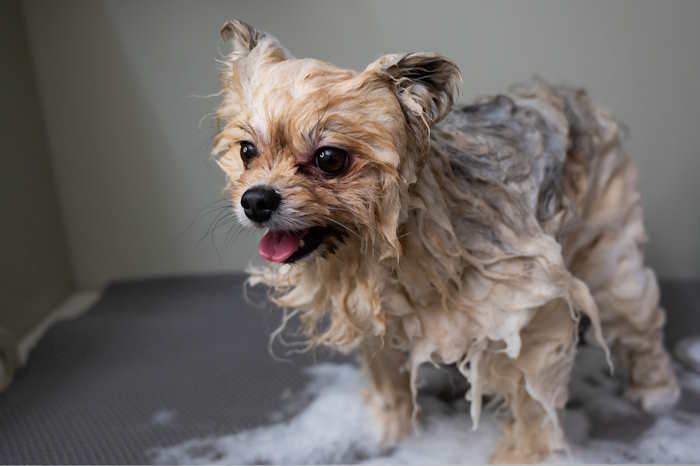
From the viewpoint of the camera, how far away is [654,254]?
60.8 inches

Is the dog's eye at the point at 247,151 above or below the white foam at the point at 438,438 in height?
above

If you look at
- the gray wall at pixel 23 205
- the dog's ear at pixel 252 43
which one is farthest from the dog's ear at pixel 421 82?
the gray wall at pixel 23 205

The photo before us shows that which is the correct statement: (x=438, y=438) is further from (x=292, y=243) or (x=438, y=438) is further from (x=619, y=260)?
(x=292, y=243)

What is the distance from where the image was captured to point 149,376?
51.8 inches

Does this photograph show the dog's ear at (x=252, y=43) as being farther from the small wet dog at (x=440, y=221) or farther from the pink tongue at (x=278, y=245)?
the pink tongue at (x=278, y=245)

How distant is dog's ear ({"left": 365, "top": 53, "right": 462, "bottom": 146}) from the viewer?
682 mm

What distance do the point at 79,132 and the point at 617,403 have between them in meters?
1.27

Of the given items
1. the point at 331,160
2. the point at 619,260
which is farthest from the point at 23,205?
the point at 619,260

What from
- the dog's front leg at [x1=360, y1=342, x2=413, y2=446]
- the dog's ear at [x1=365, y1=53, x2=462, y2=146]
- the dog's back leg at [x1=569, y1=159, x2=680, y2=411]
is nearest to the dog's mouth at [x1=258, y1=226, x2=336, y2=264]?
the dog's ear at [x1=365, y1=53, x2=462, y2=146]

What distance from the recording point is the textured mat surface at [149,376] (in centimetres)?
112

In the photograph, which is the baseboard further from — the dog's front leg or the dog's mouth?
the dog's mouth

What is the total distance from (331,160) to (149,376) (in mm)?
817

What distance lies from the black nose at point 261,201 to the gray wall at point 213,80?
0.87 feet

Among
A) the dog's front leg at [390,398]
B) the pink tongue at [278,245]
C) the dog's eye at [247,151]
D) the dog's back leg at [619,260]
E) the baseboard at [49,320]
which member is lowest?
the baseboard at [49,320]
